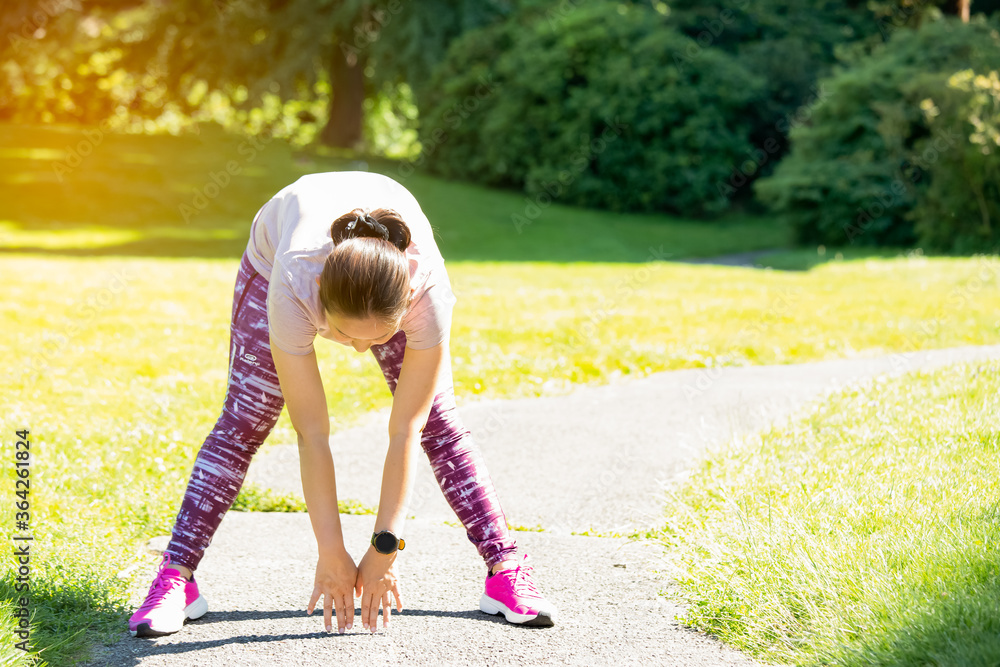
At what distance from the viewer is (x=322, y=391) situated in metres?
2.85

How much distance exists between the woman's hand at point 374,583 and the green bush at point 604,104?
2078 centimetres

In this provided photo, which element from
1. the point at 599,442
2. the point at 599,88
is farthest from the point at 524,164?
the point at 599,442

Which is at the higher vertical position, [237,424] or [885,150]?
[885,150]

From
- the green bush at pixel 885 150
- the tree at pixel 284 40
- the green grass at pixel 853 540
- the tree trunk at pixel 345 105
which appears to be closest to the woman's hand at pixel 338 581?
the green grass at pixel 853 540

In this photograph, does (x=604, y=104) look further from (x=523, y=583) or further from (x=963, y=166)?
(x=523, y=583)

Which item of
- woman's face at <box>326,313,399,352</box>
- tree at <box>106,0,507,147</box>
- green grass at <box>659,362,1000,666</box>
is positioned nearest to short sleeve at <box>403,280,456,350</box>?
woman's face at <box>326,313,399,352</box>

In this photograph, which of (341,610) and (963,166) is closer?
(341,610)

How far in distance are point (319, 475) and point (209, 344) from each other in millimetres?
5507

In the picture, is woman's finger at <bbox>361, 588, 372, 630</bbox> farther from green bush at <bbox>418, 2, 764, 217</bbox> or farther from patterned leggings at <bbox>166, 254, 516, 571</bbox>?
green bush at <bbox>418, 2, 764, 217</bbox>

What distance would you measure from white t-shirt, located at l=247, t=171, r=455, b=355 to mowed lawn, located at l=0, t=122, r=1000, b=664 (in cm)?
140

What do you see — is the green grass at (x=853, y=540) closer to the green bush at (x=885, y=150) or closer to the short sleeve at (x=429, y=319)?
the short sleeve at (x=429, y=319)

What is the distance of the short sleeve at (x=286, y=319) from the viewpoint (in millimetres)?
2684

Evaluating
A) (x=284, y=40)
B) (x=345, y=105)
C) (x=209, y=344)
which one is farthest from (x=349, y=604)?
(x=345, y=105)

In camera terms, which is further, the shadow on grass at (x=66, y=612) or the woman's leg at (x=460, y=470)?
the woman's leg at (x=460, y=470)
